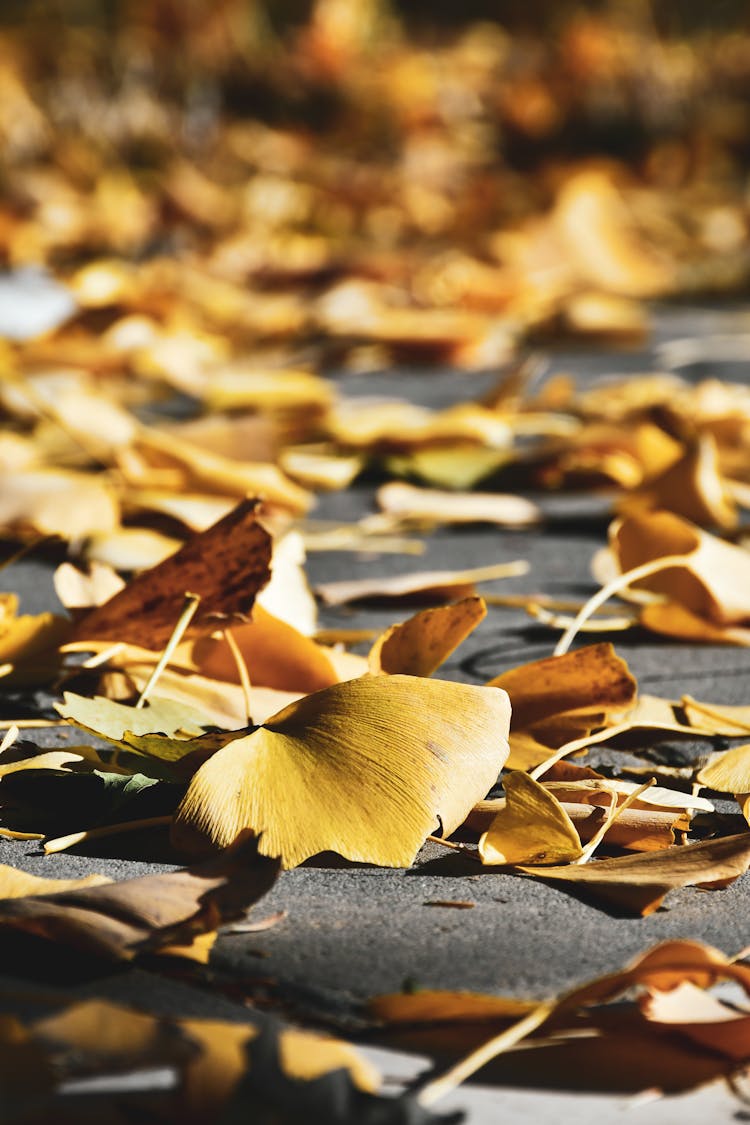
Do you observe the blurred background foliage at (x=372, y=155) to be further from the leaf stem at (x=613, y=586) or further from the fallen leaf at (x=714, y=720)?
the fallen leaf at (x=714, y=720)

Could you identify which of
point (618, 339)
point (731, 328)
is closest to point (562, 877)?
point (618, 339)

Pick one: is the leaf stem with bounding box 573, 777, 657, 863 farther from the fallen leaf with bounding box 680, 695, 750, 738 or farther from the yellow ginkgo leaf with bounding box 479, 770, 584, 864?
the fallen leaf with bounding box 680, 695, 750, 738

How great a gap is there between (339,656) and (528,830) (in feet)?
0.63

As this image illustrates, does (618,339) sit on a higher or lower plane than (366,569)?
lower

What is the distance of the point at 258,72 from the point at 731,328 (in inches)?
97.2

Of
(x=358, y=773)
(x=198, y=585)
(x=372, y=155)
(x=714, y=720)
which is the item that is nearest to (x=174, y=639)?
(x=198, y=585)

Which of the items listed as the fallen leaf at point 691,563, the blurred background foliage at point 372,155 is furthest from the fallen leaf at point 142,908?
the blurred background foliage at point 372,155

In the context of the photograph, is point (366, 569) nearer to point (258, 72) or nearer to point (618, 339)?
point (618, 339)

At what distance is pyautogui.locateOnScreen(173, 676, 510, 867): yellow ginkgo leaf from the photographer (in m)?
0.54

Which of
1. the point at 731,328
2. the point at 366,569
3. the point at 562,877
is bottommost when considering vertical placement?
the point at 731,328

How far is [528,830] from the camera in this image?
1.83 feet

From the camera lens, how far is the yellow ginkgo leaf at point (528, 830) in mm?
551

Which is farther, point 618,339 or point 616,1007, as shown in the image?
point 618,339

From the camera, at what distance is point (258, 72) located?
14.1 feet
